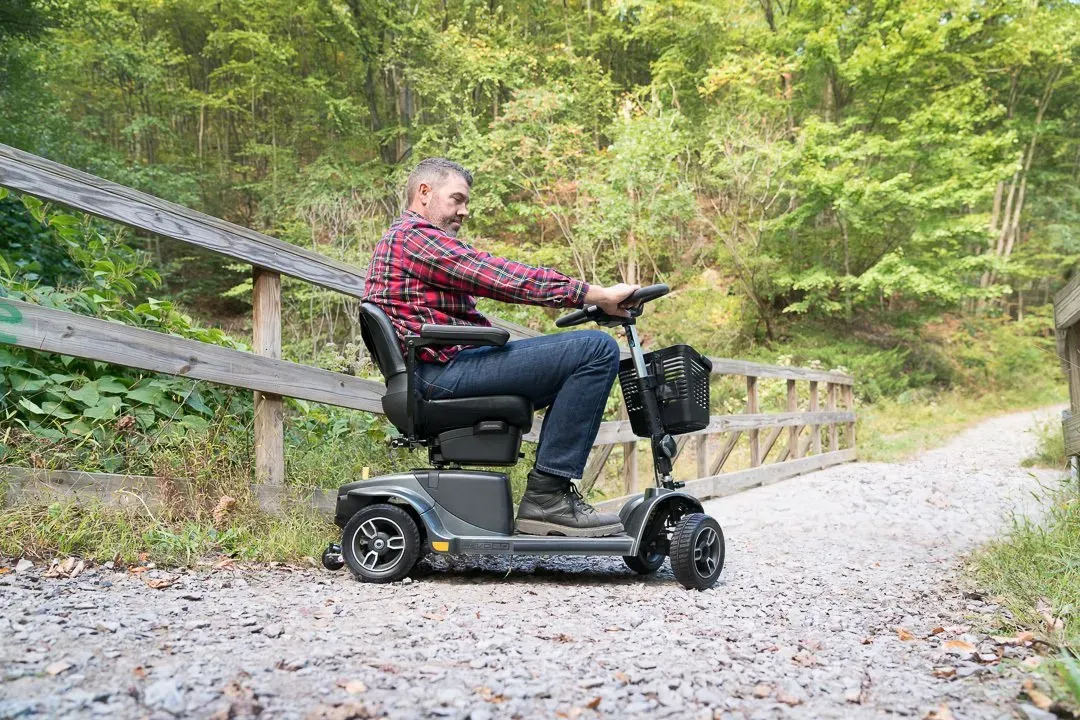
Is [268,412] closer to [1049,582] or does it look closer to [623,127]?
[1049,582]

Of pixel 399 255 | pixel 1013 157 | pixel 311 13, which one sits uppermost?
pixel 311 13

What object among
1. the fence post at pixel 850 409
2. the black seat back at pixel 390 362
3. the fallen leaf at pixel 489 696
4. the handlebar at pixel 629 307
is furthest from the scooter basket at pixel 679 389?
the fence post at pixel 850 409

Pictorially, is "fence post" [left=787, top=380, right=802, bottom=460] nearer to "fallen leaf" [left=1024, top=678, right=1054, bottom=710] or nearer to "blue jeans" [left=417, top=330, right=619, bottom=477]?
"blue jeans" [left=417, top=330, right=619, bottom=477]

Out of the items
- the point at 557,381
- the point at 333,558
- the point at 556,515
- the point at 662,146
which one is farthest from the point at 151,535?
the point at 662,146

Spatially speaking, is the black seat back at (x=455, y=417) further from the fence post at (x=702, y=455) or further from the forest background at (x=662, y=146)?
the forest background at (x=662, y=146)

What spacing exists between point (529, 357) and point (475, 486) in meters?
0.51

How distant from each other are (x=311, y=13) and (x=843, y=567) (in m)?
17.1

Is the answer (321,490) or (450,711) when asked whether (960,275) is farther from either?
(450,711)

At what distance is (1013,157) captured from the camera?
14031mm

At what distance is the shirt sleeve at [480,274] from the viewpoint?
2773mm

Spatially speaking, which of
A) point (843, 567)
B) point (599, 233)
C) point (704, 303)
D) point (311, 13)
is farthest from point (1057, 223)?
point (843, 567)

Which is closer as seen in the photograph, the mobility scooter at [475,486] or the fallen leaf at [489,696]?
the fallen leaf at [489,696]

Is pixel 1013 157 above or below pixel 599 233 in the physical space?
above

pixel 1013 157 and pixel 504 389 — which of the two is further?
pixel 1013 157
